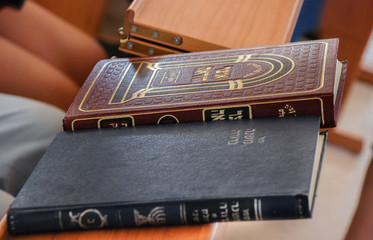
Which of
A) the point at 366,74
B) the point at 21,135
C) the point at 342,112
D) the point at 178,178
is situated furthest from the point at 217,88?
the point at 366,74

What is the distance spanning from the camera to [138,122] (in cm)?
59

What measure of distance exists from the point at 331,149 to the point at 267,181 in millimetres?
1307

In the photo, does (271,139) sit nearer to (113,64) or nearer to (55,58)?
(113,64)

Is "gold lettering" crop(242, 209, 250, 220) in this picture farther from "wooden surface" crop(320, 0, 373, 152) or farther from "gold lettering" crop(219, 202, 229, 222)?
"wooden surface" crop(320, 0, 373, 152)

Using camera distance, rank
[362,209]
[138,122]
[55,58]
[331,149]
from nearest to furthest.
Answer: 1. [138,122]
2. [362,209]
3. [55,58]
4. [331,149]

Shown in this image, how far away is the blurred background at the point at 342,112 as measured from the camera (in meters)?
1.40

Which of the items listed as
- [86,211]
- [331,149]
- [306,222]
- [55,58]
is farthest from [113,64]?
[331,149]

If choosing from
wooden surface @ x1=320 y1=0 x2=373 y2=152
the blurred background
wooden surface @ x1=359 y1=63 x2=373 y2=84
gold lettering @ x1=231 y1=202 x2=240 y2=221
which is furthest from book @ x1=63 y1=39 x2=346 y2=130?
wooden surface @ x1=359 y1=63 x2=373 y2=84

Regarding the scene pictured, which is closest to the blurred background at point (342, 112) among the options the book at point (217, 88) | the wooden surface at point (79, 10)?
the wooden surface at point (79, 10)

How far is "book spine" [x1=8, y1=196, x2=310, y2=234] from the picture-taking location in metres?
0.45

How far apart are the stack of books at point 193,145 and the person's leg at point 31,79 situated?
389mm

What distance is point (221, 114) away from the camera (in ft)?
1.84

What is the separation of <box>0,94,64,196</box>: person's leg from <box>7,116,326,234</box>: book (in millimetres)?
201

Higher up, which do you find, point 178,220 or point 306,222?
point 178,220
